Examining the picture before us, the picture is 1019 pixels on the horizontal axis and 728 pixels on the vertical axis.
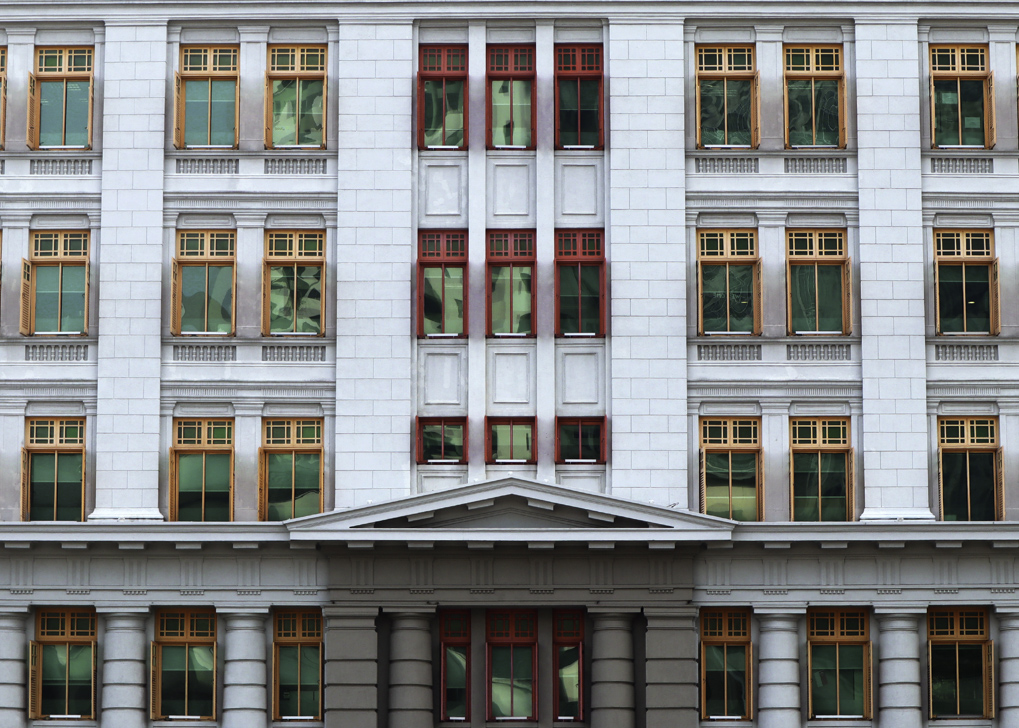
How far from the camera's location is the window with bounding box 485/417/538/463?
2708 centimetres

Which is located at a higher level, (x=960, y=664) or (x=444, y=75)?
(x=444, y=75)

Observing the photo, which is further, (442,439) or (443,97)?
(443,97)

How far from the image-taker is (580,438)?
27.1 m

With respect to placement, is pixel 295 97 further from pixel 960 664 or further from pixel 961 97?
pixel 960 664

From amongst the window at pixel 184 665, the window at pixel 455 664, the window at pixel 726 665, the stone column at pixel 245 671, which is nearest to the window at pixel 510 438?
the window at pixel 455 664

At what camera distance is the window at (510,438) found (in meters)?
27.1

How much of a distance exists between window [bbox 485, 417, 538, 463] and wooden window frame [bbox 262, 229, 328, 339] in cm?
389

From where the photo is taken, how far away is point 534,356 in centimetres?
2728

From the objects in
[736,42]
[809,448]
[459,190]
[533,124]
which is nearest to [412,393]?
[459,190]

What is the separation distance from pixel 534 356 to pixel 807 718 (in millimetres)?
8524

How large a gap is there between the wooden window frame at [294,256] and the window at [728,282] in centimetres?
737

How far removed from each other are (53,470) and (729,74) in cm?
1528

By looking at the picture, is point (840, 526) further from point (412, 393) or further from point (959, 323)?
point (412, 393)

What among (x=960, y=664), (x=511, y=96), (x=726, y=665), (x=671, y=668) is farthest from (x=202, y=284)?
(x=960, y=664)
